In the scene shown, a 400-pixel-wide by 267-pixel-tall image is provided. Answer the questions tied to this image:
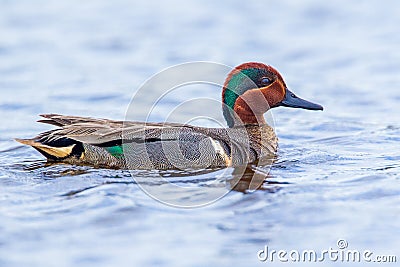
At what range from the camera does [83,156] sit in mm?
8375

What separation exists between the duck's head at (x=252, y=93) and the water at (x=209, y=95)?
2.20 feet

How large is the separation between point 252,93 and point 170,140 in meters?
1.23

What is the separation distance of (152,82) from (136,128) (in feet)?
13.9

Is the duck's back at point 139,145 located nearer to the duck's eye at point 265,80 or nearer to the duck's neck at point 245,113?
the duck's neck at point 245,113

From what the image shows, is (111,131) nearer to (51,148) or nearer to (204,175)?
(51,148)

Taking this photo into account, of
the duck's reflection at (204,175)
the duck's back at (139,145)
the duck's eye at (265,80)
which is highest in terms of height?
the duck's eye at (265,80)

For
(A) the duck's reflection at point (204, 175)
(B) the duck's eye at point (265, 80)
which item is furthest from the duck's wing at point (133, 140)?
(B) the duck's eye at point (265, 80)

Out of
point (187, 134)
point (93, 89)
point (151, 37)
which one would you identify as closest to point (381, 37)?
point (151, 37)

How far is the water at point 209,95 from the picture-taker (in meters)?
6.53

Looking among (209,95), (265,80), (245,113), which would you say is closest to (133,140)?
(245,113)

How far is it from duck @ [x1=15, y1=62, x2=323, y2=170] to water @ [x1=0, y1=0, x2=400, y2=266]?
0.68ft

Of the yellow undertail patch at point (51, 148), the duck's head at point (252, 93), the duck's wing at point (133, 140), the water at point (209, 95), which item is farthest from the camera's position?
the duck's head at point (252, 93)

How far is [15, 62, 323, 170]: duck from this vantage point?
816 centimetres

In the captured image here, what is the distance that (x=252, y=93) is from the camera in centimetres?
881
